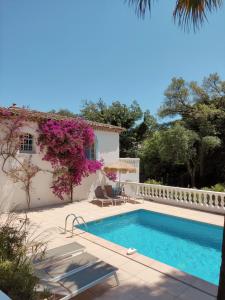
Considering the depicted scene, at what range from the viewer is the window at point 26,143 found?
12.8 m

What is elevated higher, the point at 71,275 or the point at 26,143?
the point at 26,143

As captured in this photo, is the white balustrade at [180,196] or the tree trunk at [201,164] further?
the tree trunk at [201,164]

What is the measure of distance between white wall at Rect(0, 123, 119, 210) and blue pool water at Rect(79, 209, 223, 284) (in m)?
4.16

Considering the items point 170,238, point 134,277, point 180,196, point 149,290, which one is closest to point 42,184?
point 170,238

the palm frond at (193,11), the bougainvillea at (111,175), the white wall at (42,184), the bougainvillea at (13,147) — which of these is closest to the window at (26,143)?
the white wall at (42,184)

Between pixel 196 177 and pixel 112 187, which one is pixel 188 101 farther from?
pixel 112 187

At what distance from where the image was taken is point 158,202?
14.4 m

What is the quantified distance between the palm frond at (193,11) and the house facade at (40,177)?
32.9 feet

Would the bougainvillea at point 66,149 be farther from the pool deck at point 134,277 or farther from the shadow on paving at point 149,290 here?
the shadow on paving at point 149,290

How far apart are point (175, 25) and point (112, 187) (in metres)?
12.5

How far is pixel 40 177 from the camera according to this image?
13.3m

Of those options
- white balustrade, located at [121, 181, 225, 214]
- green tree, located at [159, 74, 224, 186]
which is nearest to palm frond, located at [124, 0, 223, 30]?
white balustrade, located at [121, 181, 225, 214]

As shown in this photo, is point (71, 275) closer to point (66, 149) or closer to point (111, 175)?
point (66, 149)

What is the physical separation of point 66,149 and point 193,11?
1020 cm
